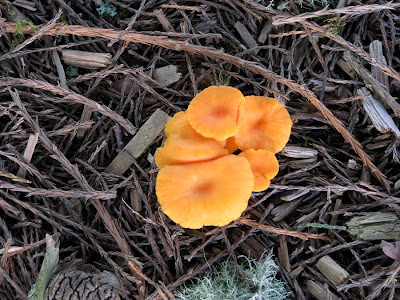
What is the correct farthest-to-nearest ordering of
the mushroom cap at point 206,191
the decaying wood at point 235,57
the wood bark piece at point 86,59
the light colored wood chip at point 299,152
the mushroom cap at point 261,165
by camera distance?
the wood bark piece at point 86,59, the light colored wood chip at point 299,152, the decaying wood at point 235,57, the mushroom cap at point 261,165, the mushroom cap at point 206,191

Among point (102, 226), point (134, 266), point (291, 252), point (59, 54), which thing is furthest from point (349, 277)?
point (59, 54)

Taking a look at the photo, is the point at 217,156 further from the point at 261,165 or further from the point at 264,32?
the point at 264,32

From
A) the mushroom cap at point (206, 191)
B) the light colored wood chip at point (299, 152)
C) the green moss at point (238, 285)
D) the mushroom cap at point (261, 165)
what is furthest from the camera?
the light colored wood chip at point (299, 152)

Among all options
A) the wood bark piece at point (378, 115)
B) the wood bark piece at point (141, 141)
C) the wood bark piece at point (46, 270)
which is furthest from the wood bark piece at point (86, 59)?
the wood bark piece at point (378, 115)

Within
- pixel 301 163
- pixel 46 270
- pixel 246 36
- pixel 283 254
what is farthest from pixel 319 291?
pixel 246 36

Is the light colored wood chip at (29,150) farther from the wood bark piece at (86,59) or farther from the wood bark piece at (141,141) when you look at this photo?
the wood bark piece at (86,59)
